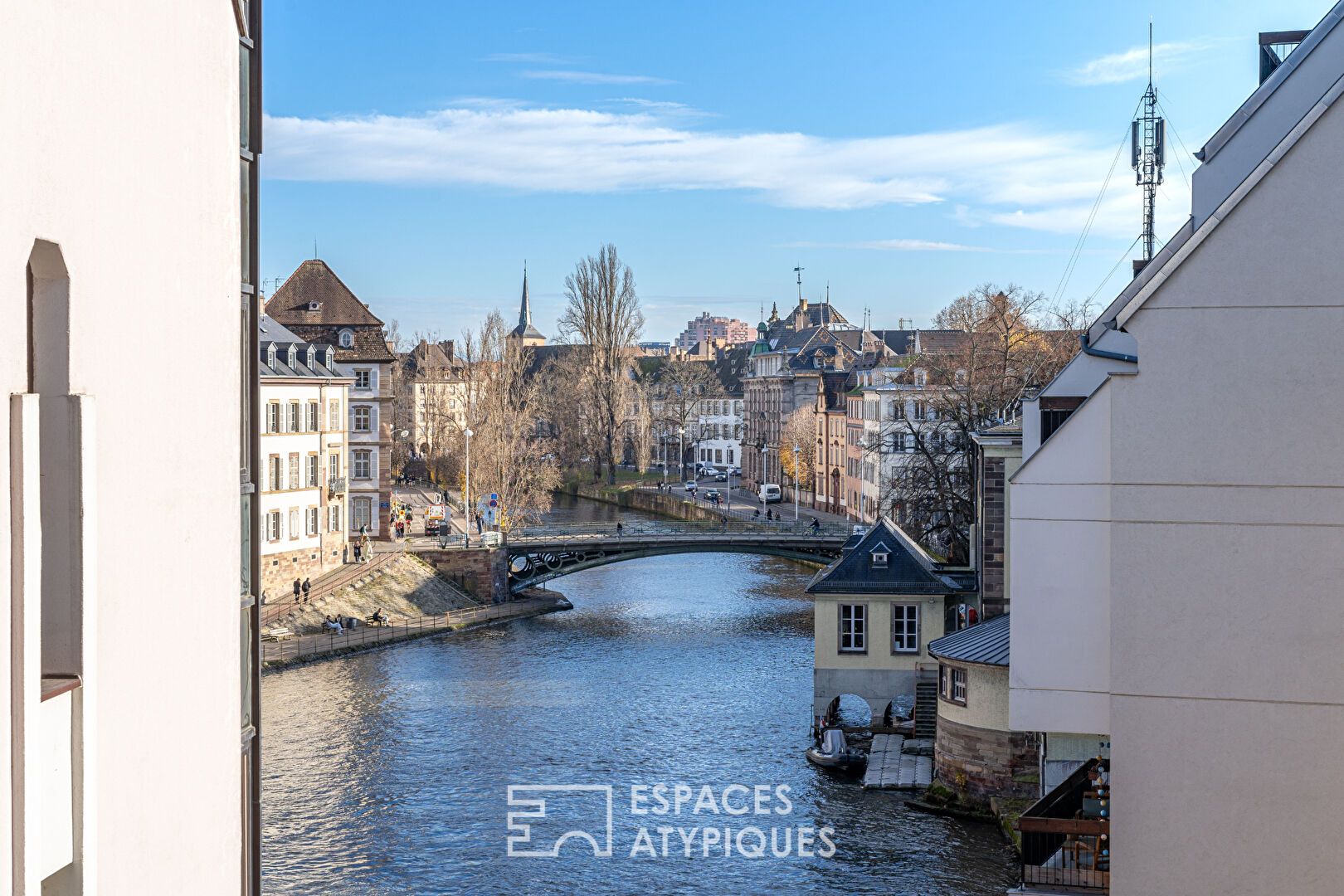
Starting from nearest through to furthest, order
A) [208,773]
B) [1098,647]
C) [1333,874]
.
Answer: [208,773]
[1333,874]
[1098,647]

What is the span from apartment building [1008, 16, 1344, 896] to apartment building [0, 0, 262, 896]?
232 inches

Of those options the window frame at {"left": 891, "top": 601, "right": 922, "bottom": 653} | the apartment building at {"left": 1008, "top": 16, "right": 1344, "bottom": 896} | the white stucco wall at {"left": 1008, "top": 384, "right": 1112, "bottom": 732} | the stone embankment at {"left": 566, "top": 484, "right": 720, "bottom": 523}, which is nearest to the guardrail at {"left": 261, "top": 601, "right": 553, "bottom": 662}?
the window frame at {"left": 891, "top": 601, "right": 922, "bottom": 653}

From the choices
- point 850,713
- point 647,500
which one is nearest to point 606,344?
point 647,500

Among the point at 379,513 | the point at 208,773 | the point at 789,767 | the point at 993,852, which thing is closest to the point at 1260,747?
the point at 208,773

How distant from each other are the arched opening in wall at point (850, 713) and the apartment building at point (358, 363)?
21.8 m

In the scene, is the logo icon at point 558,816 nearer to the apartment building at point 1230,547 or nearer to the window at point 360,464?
the apartment building at point 1230,547

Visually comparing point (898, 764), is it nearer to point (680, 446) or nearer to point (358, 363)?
point (358, 363)

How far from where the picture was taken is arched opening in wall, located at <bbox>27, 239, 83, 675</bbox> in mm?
4047

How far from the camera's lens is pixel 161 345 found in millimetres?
5453

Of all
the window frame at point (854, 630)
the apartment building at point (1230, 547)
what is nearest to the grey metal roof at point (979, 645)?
the window frame at point (854, 630)

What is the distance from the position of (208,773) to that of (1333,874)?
23.3 ft

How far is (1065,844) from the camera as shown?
12.1 meters

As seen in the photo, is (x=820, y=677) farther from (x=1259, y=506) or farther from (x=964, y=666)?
(x=1259, y=506)

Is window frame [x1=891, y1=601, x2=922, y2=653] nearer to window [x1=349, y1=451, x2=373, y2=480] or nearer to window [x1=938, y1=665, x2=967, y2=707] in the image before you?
window [x1=938, y1=665, x2=967, y2=707]
